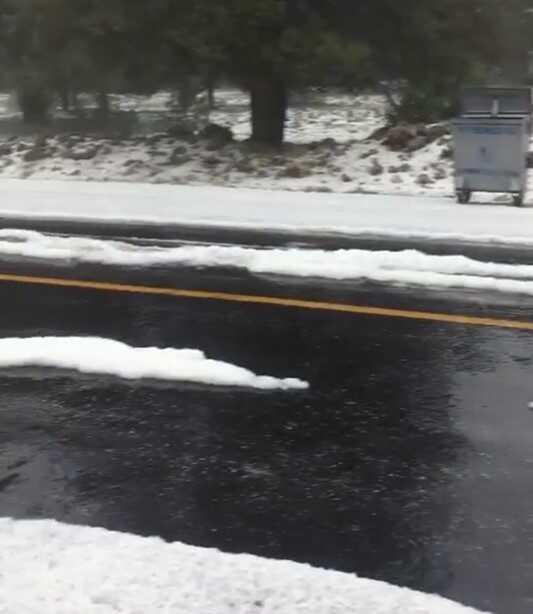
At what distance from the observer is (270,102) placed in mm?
15398

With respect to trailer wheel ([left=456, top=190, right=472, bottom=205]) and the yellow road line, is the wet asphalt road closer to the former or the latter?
the yellow road line

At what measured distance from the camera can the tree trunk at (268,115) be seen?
15281 mm

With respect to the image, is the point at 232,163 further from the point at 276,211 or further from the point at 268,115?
the point at 276,211

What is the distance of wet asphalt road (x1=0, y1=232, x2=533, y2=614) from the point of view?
12.8 ft

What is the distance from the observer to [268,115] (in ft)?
50.8

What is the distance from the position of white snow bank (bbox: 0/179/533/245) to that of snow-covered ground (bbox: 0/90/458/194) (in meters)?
0.83

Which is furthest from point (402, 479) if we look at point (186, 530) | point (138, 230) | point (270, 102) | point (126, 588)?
point (270, 102)

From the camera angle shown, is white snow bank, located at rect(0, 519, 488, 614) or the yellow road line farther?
the yellow road line

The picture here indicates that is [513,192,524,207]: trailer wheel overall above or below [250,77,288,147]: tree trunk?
below

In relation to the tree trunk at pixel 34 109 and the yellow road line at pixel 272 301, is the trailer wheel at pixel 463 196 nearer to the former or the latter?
the yellow road line at pixel 272 301

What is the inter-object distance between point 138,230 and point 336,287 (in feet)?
11.3

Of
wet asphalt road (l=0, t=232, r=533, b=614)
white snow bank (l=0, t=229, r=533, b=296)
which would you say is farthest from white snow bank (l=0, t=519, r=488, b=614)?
white snow bank (l=0, t=229, r=533, b=296)

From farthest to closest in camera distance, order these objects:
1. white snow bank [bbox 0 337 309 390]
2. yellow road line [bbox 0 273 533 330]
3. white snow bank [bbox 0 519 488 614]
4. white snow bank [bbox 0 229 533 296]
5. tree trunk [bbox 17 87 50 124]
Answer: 1. tree trunk [bbox 17 87 50 124]
2. white snow bank [bbox 0 229 533 296]
3. yellow road line [bbox 0 273 533 330]
4. white snow bank [bbox 0 337 309 390]
5. white snow bank [bbox 0 519 488 614]

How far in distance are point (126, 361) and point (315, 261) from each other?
2.98 metres
